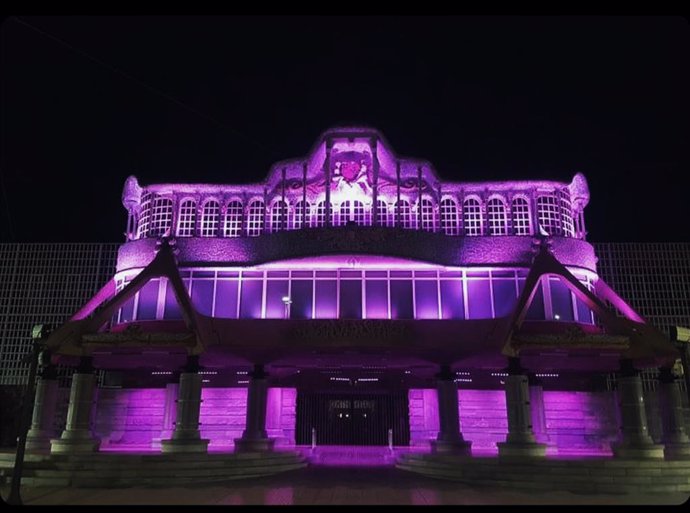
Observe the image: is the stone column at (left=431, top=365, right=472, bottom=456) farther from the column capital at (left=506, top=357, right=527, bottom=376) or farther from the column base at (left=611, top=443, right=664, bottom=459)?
the column base at (left=611, top=443, right=664, bottom=459)

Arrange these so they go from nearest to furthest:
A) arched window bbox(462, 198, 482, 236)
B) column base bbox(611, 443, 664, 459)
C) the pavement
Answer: the pavement < column base bbox(611, 443, 664, 459) < arched window bbox(462, 198, 482, 236)

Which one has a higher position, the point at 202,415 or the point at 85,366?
the point at 85,366

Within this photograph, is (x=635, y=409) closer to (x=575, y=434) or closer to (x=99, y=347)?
(x=575, y=434)

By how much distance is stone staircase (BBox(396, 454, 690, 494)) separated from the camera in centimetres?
1908

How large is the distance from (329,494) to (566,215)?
22461mm

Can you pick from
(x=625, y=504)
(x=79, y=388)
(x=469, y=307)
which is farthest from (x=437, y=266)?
(x=79, y=388)

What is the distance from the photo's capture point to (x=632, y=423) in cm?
2289

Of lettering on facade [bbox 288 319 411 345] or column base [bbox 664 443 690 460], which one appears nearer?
column base [bbox 664 443 690 460]

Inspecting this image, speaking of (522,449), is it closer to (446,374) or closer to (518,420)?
(518,420)

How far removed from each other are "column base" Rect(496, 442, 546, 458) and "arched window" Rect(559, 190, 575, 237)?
14053 mm

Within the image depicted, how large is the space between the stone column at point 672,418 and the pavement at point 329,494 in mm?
6836

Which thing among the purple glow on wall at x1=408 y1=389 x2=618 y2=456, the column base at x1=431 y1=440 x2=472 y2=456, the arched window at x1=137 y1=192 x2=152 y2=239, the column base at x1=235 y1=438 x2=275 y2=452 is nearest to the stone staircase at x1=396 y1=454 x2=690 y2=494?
the column base at x1=431 y1=440 x2=472 y2=456

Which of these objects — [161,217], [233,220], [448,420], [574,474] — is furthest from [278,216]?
[574,474]
